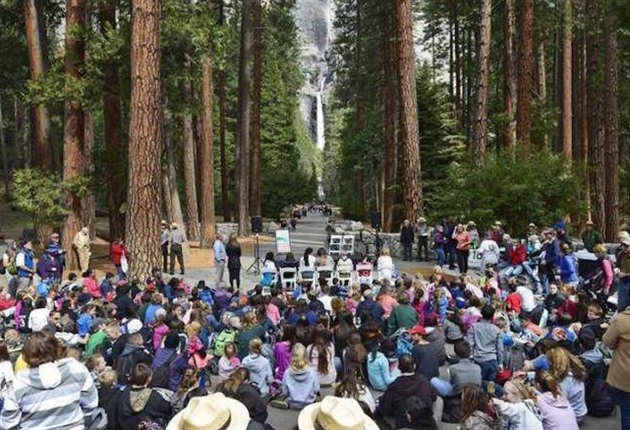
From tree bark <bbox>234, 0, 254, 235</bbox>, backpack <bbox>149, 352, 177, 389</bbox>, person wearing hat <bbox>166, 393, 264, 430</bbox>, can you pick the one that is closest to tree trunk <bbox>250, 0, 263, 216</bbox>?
tree bark <bbox>234, 0, 254, 235</bbox>

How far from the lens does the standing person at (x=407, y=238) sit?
1869 centimetres

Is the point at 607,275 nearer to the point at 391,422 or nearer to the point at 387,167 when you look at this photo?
the point at 391,422

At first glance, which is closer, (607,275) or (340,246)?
(607,275)

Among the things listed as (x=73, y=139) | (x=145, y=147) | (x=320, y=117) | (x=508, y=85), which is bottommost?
(x=145, y=147)

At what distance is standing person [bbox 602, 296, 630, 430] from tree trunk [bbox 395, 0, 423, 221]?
43.2ft

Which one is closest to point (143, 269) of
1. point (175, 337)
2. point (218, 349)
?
point (218, 349)

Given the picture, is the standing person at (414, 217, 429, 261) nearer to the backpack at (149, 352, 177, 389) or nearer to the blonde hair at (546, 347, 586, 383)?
the blonde hair at (546, 347, 586, 383)

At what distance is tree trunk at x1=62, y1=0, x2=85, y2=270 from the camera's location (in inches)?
663

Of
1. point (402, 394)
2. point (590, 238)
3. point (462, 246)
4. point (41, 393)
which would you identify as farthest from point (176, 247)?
point (41, 393)

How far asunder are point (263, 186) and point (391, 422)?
1527 inches

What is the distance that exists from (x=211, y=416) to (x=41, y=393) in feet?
5.62

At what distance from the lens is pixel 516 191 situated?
16.6 metres

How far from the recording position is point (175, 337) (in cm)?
743

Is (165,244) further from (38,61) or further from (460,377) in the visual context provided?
(460,377)
